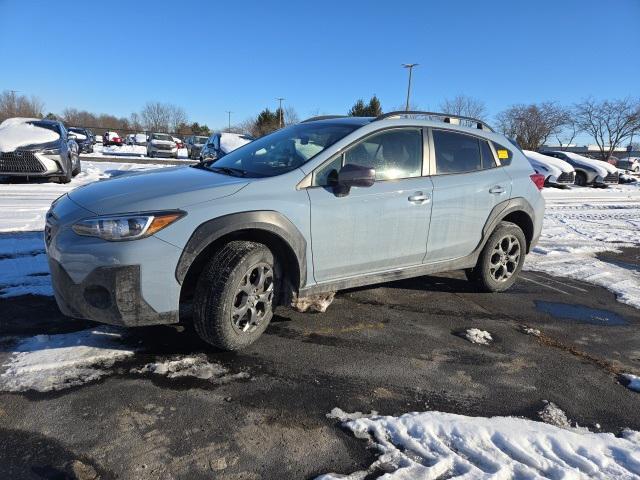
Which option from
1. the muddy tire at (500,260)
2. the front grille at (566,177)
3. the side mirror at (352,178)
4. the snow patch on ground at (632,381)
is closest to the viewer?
the snow patch on ground at (632,381)

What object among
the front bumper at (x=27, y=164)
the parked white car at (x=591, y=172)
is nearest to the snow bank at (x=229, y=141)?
the front bumper at (x=27, y=164)

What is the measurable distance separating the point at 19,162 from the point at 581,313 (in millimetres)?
11010

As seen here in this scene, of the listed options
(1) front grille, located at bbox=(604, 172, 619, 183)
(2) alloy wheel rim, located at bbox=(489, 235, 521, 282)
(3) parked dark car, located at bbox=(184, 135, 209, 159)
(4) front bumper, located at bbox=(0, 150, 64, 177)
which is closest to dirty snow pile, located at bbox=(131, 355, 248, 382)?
(2) alloy wheel rim, located at bbox=(489, 235, 521, 282)

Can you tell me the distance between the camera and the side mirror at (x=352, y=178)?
3.39 meters

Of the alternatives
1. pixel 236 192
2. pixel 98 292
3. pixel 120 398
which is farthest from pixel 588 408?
pixel 98 292

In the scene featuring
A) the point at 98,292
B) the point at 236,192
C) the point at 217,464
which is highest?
the point at 236,192

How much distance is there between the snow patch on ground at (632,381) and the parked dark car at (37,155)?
11.1 metres

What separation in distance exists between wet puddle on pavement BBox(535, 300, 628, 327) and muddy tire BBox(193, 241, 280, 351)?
9.75ft

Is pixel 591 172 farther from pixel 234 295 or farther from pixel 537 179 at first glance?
pixel 234 295

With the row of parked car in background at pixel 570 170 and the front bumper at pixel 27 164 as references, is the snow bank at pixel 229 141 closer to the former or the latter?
the front bumper at pixel 27 164

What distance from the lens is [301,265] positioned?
11.2ft

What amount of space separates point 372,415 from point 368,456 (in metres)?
0.37

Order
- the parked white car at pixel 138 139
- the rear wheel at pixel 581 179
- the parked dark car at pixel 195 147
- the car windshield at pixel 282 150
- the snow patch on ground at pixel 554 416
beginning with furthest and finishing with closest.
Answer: the parked white car at pixel 138 139 < the parked dark car at pixel 195 147 < the rear wheel at pixel 581 179 < the car windshield at pixel 282 150 < the snow patch on ground at pixel 554 416

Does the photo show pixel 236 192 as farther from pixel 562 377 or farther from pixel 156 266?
pixel 562 377
